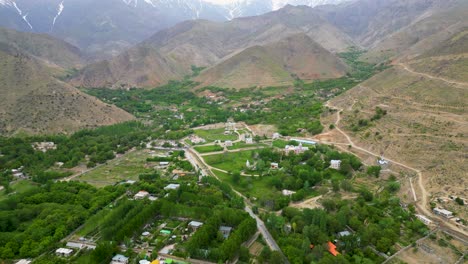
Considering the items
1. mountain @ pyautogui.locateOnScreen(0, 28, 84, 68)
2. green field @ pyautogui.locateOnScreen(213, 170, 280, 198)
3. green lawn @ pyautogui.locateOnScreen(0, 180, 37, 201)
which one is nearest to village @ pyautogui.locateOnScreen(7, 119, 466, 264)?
green field @ pyautogui.locateOnScreen(213, 170, 280, 198)

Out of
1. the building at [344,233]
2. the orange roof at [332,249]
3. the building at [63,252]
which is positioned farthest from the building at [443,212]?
the building at [63,252]

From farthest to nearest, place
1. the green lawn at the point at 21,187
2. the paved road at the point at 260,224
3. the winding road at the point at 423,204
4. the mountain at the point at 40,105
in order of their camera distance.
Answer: the mountain at the point at 40,105
the green lawn at the point at 21,187
the winding road at the point at 423,204
the paved road at the point at 260,224

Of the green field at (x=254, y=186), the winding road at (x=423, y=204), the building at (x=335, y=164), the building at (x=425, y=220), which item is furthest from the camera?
the building at (x=335, y=164)

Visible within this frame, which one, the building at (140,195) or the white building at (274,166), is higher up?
the building at (140,195)

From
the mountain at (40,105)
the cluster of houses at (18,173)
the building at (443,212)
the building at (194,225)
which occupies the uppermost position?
the mountain at (40,105)

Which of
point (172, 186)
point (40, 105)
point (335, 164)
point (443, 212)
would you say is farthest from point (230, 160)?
point (40, 105)

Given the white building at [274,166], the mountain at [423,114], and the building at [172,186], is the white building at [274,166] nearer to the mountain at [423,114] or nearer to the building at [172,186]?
the building at [172,186]
